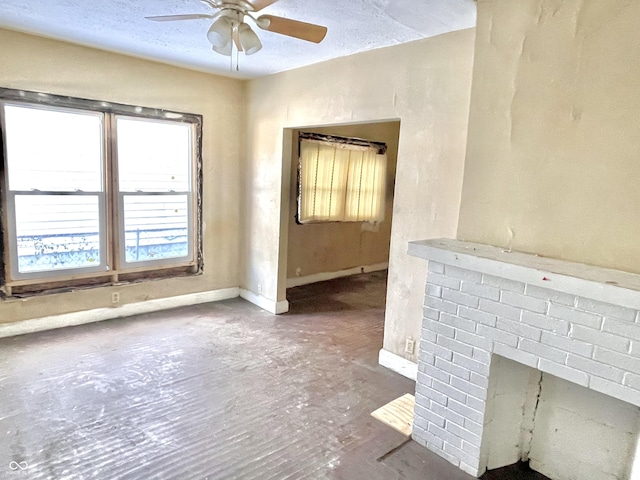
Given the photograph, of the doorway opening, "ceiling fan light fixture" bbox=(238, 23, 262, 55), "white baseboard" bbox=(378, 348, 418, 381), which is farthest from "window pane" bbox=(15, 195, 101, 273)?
"white baseboard" bbox=(378, 348, 418, 381)

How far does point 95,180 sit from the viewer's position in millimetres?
3943

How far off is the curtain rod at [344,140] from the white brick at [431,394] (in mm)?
3561

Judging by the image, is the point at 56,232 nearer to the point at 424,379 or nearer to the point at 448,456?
the point at 424,379

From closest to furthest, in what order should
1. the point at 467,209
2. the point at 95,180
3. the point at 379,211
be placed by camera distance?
the point at 467,209
the point at 95,180
the point at 379,211

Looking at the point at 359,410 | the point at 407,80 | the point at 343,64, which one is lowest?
the point at 359,410

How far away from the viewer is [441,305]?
2.30m

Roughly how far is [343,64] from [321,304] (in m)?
2.82

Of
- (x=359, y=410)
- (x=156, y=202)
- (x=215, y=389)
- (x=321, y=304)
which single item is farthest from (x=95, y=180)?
(x=359, y=410)

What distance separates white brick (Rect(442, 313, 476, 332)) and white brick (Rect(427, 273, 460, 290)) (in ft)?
0.56

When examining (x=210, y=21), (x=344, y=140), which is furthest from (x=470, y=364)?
(x=344, y=140)

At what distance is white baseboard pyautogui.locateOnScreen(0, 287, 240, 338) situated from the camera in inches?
146

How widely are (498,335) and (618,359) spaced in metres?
0.51

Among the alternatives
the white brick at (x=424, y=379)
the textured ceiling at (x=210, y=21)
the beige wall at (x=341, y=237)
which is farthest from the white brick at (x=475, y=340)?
the beige wall at (x=341, y=237)

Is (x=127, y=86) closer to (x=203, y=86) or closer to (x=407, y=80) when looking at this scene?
(x=203, y=86)
